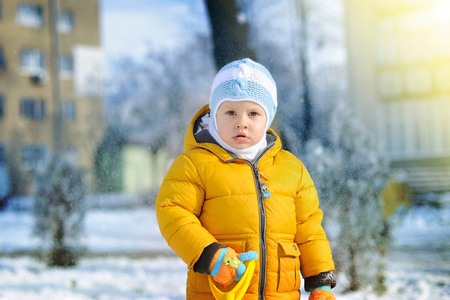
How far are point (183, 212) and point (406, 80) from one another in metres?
4.81

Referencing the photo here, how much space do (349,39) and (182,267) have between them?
286 cm

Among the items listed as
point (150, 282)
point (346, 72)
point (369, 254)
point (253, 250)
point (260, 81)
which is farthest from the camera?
point (346, 72)

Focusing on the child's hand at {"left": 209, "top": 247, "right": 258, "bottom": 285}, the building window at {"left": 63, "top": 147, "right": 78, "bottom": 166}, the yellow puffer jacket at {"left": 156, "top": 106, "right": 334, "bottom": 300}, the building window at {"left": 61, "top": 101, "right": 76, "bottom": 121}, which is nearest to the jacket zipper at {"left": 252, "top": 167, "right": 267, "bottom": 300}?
the yellow puffer jacket at {"left": 156, "top": 106, "right": 334, "bottom": 300}

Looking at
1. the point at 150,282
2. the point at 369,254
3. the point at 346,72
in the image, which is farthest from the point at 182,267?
the point at 346,72

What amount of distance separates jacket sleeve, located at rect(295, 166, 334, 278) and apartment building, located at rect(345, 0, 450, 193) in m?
2.61

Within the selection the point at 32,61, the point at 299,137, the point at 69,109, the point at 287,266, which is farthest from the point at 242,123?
the point at 32,61

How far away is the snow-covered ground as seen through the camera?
157 inches

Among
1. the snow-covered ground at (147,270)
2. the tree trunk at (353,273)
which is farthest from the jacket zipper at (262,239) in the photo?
the tree trunk at (353,273)

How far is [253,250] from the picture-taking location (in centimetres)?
178

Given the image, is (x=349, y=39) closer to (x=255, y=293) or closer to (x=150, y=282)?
(x=150, y=282)

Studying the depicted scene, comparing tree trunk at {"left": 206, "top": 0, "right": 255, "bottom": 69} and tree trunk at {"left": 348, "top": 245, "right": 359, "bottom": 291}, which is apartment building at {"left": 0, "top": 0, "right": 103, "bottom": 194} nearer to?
tree trunk at {"left": 206, "top": 0, "right": 255, "bottom": 69}

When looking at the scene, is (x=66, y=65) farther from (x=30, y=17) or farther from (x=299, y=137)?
(x=299, y=137)

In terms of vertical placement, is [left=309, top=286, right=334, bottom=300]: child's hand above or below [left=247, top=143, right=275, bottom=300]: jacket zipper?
below

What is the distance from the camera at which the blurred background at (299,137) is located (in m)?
3.88
